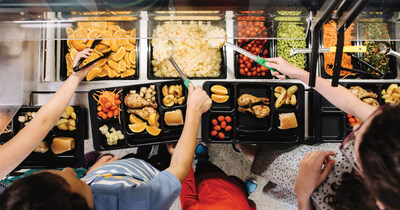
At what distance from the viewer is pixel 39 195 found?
3.06 ft

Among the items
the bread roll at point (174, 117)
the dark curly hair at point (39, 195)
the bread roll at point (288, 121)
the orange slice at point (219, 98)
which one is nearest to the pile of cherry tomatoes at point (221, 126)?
the orange slice at point (219, 98)

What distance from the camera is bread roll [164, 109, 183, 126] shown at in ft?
6.27

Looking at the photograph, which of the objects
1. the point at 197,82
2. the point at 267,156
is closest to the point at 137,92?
the point at 197,82

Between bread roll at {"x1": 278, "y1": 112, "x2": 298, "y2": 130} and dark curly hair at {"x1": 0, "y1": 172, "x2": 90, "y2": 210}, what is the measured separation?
1.48 m

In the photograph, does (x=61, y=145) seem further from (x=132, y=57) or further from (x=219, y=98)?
(x=219, y=98)

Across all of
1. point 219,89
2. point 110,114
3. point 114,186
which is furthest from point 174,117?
point 114,186

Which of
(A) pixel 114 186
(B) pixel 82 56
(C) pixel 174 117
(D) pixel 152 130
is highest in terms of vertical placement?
(B) pixel 82 56

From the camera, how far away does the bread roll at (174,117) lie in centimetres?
191

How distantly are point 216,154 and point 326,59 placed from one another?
58.0 inches

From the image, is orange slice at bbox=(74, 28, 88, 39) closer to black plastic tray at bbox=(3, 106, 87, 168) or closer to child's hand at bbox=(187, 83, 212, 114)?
black plastic tray at bbox=(3, 106, 87, 168)

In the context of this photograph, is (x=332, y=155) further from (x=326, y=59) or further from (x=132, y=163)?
(x=132, y=163)

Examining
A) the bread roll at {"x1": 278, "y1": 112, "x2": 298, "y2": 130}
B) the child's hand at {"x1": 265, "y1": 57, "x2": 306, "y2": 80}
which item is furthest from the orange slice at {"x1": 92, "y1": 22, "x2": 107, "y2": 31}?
the bread roll at {"x1": 278, "y1": 112, "x2": 298, "y2": 130}

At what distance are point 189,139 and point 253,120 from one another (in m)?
0.69

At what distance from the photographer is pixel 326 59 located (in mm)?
1944
